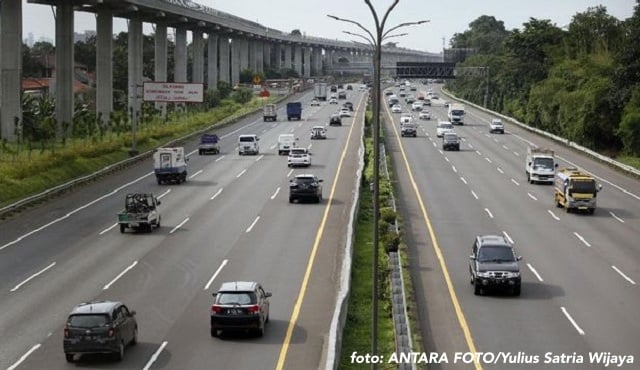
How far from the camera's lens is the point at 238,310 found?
2922cm

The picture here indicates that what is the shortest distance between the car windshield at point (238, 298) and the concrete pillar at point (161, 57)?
338 ft

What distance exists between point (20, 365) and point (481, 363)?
11377 millimetres

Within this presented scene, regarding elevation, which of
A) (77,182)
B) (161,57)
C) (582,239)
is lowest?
(582,239)

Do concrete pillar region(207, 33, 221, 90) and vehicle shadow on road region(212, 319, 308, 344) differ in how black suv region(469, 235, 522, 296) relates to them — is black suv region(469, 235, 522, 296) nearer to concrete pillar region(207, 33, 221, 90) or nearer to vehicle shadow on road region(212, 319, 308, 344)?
vehicle shadow on road region(212, 319, 308, 344)

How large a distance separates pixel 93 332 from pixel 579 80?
320ft

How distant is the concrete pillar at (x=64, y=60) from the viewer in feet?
308

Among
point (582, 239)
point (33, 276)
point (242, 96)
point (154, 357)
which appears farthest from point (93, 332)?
point (242, 96)

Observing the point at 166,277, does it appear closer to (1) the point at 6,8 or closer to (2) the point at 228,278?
(2) the point at 228,278

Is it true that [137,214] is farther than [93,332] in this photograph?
Yes

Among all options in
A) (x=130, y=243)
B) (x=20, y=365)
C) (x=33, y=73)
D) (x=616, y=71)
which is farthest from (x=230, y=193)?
(x=33, y=73)

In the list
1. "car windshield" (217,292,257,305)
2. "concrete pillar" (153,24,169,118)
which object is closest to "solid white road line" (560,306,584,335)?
"car windshield" (217,292,257,305)

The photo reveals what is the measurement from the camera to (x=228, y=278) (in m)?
38.2

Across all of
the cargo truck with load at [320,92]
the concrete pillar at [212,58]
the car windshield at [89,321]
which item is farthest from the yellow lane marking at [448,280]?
the cargo truck with load at [320,92]

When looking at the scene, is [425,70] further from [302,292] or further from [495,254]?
[302,292]
